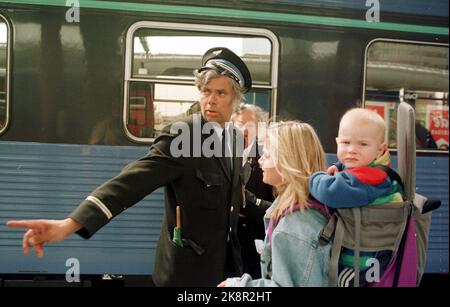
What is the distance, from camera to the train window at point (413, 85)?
3.29 m

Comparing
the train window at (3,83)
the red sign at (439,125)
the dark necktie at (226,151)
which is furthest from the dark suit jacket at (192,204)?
the red sign at (439,125)

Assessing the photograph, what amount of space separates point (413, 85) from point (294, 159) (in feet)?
6.53

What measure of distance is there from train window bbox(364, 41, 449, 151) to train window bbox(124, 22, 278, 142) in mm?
912

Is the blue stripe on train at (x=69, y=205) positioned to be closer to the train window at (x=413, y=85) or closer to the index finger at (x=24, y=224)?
the index finger at (x=24, y=224)

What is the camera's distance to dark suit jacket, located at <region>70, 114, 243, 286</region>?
6.70 ft

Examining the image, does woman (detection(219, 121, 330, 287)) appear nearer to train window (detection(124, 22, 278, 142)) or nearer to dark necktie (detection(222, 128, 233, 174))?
dark necktie (detection(222, 128, 233, 174))

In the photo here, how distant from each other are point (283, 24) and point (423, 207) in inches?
68.5

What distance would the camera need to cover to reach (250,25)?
3061mm

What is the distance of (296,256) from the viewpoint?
1.69 metres

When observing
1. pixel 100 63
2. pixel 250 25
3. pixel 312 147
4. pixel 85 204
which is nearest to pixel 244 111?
pixel 250 25

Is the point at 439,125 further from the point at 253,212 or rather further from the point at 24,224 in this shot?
the point at 24,224

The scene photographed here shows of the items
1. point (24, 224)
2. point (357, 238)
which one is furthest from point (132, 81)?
point (357, 238)

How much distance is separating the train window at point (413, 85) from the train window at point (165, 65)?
912mm
